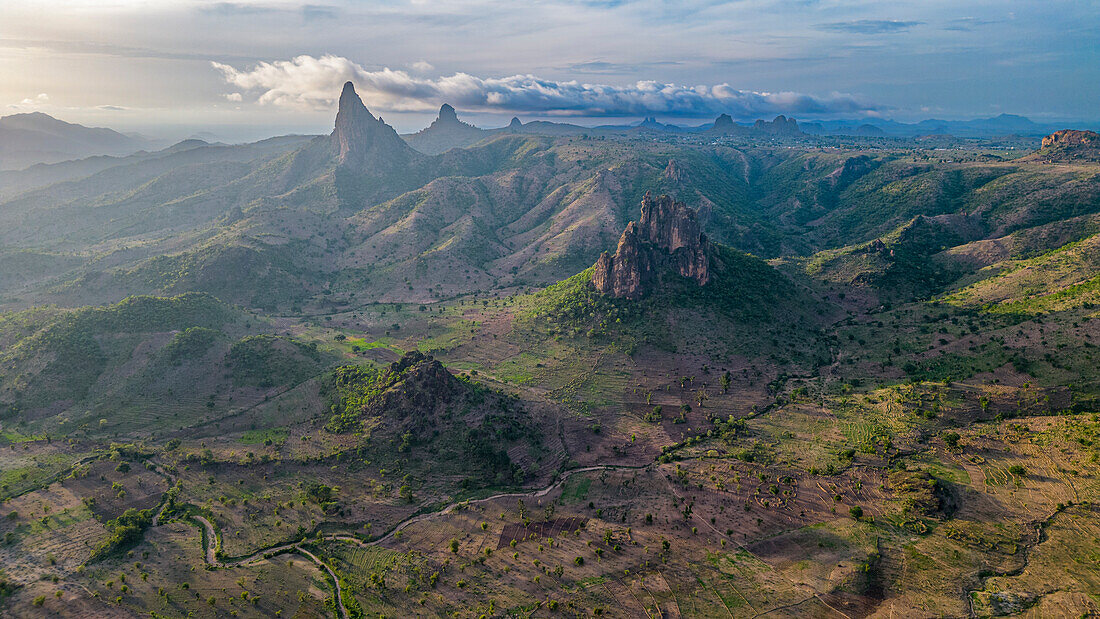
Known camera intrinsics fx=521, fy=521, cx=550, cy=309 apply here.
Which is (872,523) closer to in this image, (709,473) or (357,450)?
(709,473)

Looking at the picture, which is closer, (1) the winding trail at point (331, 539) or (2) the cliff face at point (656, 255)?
(1) the winding trail at point (331, 539)

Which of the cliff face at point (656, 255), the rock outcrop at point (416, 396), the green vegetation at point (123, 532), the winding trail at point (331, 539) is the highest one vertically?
the cliff face at point (656, 255)

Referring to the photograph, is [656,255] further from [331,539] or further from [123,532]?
[123,532]

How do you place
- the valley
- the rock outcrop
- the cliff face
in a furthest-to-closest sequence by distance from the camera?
the cliff face < the rock outcrop < the valley

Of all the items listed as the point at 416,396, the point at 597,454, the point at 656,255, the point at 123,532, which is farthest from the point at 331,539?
the point at 656,255

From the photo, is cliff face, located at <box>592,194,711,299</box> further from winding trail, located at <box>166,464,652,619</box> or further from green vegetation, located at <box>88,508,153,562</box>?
green vegetation, located at <box>88,508,153,562</box>

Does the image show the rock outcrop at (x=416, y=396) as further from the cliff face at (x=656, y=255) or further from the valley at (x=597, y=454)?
the cliff face at (x=656, y=255)

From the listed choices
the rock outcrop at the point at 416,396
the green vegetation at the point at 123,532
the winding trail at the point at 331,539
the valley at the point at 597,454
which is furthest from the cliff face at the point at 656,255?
the green vegetation at the point at 123,532

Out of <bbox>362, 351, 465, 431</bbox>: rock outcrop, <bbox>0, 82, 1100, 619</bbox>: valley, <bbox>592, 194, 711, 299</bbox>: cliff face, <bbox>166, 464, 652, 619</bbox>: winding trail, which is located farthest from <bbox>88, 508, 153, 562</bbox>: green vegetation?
<bbox>592, 194, 711, 299</bbox>: cliff face
